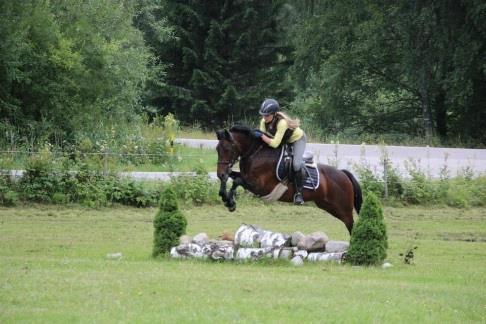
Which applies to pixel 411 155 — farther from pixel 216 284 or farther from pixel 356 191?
pixel 216 284

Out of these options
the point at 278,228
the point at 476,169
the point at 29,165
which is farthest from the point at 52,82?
the point at 476,169

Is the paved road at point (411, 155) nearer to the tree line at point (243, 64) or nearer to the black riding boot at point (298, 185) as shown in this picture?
the tree line at point (243, 64)

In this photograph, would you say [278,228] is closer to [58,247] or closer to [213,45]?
[58,247]

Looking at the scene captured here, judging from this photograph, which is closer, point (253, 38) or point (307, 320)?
→ point (307, 320)

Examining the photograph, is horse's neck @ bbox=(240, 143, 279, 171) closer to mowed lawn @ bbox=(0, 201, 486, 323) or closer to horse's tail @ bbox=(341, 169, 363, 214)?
horse's tail @ bbox=(341, 169, 363, 214)

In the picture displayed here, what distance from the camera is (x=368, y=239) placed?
1414cm

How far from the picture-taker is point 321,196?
16.5 m

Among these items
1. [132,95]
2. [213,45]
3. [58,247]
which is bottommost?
[58,247]

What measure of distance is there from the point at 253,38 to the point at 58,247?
126 feet

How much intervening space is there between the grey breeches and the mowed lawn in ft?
7.77

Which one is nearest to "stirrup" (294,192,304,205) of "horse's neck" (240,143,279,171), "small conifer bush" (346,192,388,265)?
"horse's neck" (240,143,279,171)

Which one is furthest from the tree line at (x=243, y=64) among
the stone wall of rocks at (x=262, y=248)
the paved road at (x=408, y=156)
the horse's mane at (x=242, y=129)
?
the stone wall of rocks at (x=262, y=248)

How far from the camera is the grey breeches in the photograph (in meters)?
16.0

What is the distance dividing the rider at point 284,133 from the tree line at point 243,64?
15216mm
